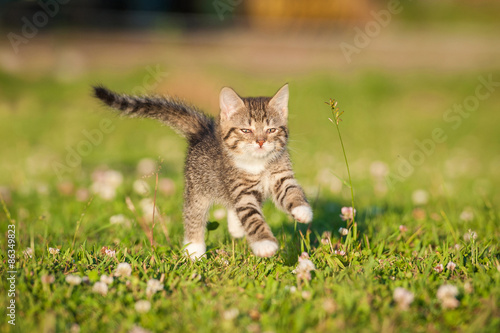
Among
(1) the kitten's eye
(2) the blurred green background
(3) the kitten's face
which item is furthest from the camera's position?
(2) the blurred green background

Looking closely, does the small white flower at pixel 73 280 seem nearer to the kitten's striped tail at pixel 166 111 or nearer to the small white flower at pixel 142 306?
the small white flower at pixel 142 306

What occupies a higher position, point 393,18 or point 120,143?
point 393,18

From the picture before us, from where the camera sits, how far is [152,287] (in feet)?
8.61

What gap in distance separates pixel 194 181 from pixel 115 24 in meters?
13.8

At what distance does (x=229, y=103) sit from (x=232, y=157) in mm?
474

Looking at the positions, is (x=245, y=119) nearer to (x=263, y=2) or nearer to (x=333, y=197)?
(x=333, y=197)

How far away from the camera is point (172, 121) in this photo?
415 cm

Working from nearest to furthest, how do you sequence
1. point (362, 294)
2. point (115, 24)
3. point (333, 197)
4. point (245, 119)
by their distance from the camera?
1. point (362, 294)
2. point (245, 119)
3. point (333, 197)
4. point (115, 24)

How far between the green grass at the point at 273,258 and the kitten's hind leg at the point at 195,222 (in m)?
0.11

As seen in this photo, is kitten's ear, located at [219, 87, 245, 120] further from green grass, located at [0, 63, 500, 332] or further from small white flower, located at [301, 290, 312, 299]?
small white flower, located at [301, 290, 312, 299]

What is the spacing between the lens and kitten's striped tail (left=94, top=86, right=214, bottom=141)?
12.1 feet

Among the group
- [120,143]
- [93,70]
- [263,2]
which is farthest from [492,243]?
[263,2]

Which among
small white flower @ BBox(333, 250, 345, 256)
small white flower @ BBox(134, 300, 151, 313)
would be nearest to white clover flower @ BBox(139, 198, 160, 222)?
small white flower @ BBox(333, 250, 345, 256)

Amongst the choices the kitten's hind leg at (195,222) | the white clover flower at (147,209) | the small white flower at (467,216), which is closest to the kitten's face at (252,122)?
the kitten's hind leg at (195,222)
